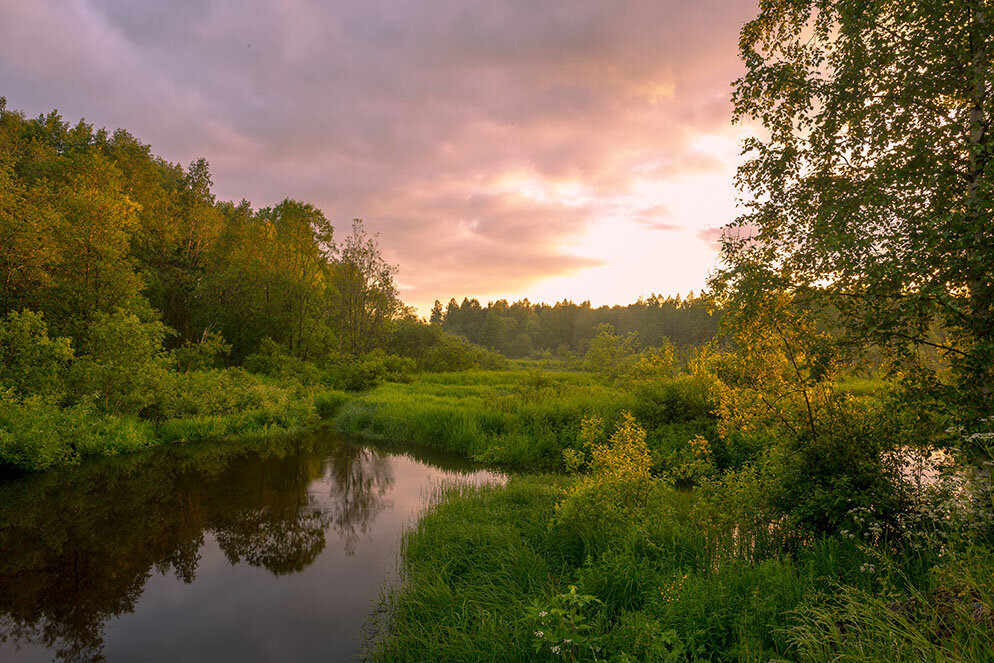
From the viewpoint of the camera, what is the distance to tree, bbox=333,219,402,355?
4078 cm

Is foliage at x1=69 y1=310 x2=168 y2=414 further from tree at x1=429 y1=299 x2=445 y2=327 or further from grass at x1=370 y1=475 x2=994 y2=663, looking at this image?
tree at x1=429 y1=299 x2=445 y2=327

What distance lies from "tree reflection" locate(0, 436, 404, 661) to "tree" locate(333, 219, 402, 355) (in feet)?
85.5

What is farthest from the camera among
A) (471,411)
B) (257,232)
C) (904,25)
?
(257,232)

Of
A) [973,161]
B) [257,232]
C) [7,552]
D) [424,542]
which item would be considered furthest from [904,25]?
[257,232]

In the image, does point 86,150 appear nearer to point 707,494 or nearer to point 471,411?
point 471,411

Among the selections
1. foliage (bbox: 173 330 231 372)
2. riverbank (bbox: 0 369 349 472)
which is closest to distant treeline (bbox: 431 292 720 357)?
foliage (bbox: 173 330 231 372)

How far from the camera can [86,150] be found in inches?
1347

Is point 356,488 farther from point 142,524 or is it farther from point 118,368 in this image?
point 118,368

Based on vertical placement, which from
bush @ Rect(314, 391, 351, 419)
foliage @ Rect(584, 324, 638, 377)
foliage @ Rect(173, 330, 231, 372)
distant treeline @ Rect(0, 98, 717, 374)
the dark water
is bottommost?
the dark water

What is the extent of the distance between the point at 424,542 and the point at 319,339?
3413cm

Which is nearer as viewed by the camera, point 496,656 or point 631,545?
point 496,656

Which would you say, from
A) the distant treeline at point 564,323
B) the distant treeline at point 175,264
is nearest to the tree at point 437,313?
the distant treeline at point 564,323

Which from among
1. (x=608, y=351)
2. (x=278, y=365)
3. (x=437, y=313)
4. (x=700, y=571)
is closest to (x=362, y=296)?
(x=278, y=365)

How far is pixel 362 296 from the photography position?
41906 millimetres
